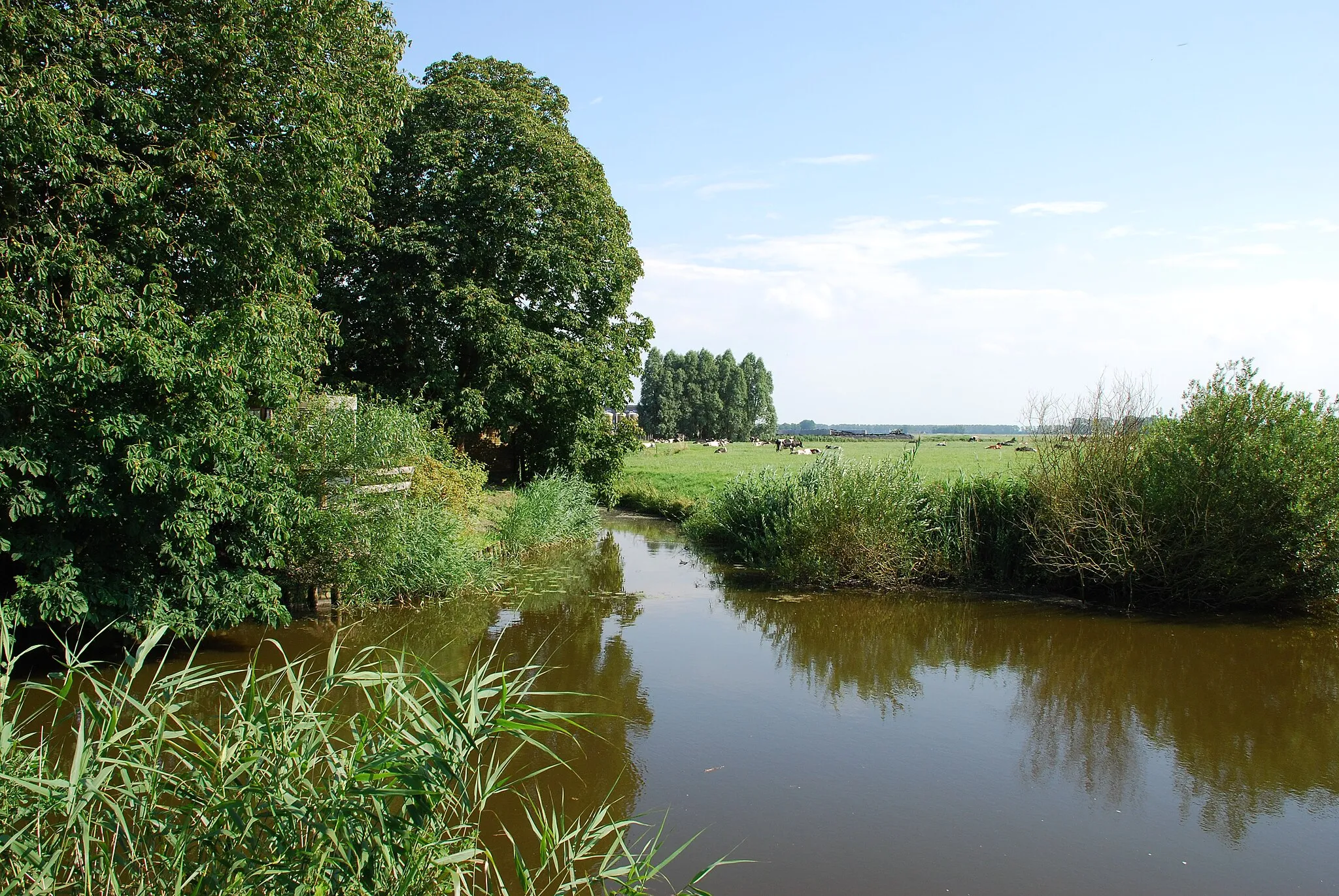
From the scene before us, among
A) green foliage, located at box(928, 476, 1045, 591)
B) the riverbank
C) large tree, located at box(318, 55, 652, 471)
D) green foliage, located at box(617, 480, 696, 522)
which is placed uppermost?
large tree, located at box(318, 55, 652, 471)

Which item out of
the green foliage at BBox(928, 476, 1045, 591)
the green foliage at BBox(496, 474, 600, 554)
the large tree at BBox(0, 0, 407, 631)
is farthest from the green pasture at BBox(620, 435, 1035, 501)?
the large tree at BBox(0, 0, 407, 631)

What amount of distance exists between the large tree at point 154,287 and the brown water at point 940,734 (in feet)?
8.31

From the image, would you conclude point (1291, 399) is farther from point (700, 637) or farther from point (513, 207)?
point (513, 207)

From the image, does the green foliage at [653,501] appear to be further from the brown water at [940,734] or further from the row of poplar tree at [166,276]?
the row of poplar tree at [166,276]

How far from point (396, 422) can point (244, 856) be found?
10624 mm

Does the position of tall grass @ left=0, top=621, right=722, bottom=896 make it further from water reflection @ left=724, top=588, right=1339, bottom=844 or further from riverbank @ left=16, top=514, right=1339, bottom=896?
water reflection @ left=724, top=588, right=1339, bottom=844

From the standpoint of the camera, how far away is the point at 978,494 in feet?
54.2

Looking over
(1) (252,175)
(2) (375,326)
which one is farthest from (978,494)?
(2) (375,326)

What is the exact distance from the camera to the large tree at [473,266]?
21.0 m

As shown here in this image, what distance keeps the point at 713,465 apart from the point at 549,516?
27.1 metres

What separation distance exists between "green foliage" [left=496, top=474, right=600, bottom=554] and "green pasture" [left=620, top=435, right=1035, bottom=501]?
14.2 ft

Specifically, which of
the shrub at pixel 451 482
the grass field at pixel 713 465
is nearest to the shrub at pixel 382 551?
the shrub at pixel 451 482

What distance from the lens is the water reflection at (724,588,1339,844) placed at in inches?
319

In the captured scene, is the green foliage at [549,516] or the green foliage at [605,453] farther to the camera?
the green foliage at [605,453]
